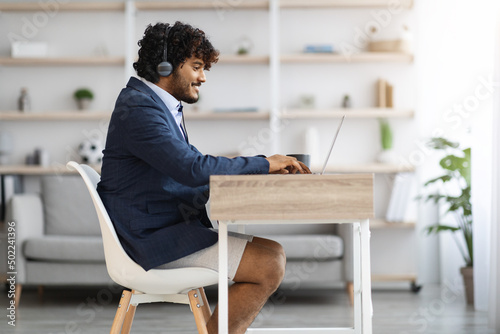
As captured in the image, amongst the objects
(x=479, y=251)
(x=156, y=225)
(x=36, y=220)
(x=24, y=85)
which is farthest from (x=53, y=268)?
(x=479, y=251)

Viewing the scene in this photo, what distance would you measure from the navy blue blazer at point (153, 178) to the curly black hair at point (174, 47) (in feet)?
0.36

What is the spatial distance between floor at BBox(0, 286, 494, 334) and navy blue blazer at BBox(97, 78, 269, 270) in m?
1.27

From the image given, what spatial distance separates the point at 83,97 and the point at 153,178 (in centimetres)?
301

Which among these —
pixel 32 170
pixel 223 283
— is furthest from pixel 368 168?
pixel 223 283

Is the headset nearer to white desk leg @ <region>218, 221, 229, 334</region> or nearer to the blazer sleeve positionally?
the blazer sleeve

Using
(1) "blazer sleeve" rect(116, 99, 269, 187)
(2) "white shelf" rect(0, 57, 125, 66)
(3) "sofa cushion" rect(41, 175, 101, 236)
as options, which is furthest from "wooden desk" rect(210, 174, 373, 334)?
(2) "white shelf" rect(0, 57, 125, 66)

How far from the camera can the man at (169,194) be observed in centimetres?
172

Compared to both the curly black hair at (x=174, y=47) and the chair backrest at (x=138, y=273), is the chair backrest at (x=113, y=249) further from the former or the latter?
the curly black hair at (x=174, y=47)

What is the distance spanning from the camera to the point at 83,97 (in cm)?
464

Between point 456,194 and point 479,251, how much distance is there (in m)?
0.85

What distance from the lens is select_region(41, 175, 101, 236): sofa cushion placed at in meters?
3.96

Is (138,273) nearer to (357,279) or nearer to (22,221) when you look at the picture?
(357,279)

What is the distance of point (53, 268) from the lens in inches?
143

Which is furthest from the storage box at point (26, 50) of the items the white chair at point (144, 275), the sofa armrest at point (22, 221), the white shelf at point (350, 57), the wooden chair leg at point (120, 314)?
the wooden chair leg at point (120, 314)
